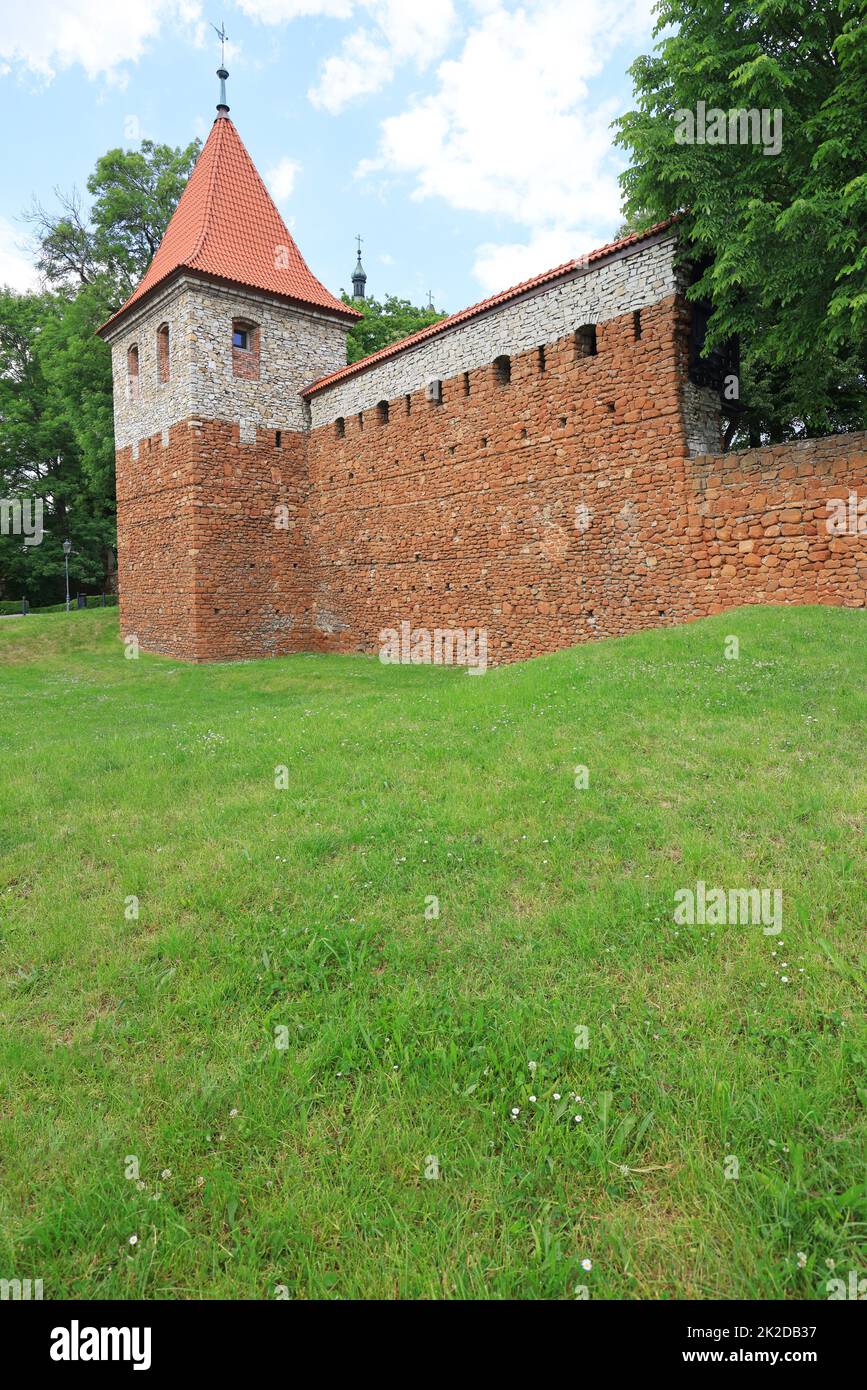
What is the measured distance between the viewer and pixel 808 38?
998 centimetres

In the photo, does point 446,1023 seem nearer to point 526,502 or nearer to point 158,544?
point 526,502

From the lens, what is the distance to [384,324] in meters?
29.2

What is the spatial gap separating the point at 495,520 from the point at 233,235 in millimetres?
12917

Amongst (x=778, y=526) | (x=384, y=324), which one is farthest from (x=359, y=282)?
(x=778, y=526)

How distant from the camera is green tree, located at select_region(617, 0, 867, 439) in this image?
29.8ft

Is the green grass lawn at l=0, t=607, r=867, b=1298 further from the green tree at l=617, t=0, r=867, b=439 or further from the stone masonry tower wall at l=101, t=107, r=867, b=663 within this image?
the green tree at l=617, t=0, r=867, b=439

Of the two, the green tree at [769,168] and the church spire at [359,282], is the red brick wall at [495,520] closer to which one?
the green tree at [769,168]

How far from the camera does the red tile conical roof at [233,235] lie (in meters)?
19.3

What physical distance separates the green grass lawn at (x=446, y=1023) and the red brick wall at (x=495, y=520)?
18.9 ft

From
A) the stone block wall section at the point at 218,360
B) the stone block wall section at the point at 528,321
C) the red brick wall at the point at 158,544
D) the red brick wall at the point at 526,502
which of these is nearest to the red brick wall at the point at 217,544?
the red brick wall at the point at 158,544
